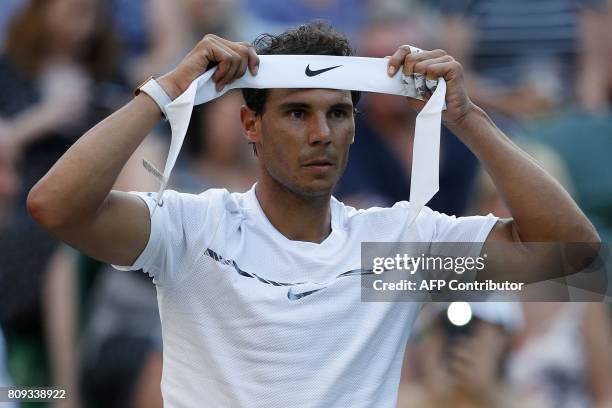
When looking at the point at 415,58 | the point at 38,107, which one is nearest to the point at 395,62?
the point at 415,58

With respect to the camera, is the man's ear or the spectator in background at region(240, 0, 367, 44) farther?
the spectator in background at region(240, 0, 367, 44)

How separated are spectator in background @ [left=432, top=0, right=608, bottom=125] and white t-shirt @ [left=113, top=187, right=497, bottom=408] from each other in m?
3.91

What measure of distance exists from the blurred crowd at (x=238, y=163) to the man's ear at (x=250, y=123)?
1.93 metres

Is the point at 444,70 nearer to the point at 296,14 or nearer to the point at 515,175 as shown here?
the point at 515,175

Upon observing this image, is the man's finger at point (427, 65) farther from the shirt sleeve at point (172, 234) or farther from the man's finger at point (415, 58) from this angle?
the shirt sleeve at point (172, 234)

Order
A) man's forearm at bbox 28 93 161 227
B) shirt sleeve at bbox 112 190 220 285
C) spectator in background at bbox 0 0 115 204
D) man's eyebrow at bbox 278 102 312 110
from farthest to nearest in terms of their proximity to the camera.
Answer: spectator in background at bbox 0 0 115 204, man's eyebrow at bbox 278 102 312 110, shirt sleeve at bbox 112 190 220 285, man's forearm at bbox 28 93 161 227

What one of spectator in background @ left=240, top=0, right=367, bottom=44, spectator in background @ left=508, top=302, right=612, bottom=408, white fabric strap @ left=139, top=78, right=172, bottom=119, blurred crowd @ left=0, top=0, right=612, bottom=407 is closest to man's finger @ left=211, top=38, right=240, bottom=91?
white fabric strap @ left=139, top=78, right=172, bottom=119

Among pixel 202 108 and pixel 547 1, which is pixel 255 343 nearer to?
pixel 202 108

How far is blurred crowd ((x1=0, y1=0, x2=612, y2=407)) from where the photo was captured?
5.77m

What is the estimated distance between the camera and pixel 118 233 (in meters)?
3.23

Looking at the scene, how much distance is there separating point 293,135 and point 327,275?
0.44 m

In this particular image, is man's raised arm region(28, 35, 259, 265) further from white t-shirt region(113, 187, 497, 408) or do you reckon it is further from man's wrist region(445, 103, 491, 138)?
man's wrist region(445, 103, 491, 138)

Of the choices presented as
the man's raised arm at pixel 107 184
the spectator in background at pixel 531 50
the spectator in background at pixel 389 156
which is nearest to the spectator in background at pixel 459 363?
the spectator in background at pixel 389 156

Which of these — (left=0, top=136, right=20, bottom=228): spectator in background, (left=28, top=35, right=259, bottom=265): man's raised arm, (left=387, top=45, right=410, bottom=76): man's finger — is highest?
(left=0, top=136, right=20, bottom=228): spectator in background
